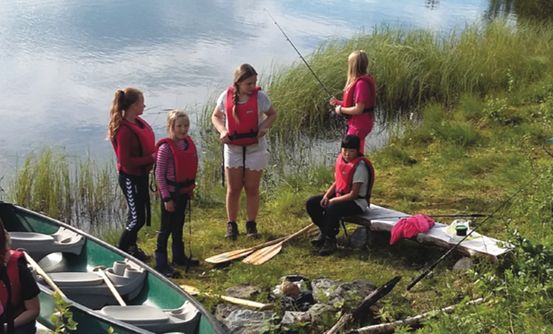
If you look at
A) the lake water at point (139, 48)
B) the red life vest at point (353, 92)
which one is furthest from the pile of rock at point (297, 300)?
the lake water at point (139, 48)

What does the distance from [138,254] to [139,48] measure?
950cm

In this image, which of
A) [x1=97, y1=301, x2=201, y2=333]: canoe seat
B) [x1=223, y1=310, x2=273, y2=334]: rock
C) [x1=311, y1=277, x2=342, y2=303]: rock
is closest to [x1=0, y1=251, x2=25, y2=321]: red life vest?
[x1=97, y1=301, x2=201, y2=333]: canoe seat

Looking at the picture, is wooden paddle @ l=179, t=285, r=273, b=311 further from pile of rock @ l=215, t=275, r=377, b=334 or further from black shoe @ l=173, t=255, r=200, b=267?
black shoe @ l=173, t=255, r=200, b=267

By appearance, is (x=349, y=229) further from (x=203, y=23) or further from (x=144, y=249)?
(x=203, y=23)

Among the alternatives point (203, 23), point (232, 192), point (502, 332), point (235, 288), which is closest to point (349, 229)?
point (232, 192)

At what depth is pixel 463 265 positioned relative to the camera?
4770 mm

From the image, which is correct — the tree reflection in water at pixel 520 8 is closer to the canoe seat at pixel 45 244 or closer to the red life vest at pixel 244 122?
the red life vest at pixel 244 122

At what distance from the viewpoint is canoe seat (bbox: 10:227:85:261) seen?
5035 mm

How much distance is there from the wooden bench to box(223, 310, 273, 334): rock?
142cm

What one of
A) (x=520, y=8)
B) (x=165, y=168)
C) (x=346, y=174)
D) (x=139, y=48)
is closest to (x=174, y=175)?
(x=165, y=168)

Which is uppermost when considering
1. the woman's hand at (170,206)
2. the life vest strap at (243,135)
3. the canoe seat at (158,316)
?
the life vest strap at (243,135)

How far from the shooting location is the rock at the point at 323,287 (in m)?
4.46

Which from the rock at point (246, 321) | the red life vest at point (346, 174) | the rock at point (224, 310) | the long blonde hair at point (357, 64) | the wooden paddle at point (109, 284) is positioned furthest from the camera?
the long blonde hair at point (357, 64)

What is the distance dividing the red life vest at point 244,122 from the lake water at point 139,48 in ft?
13.8
